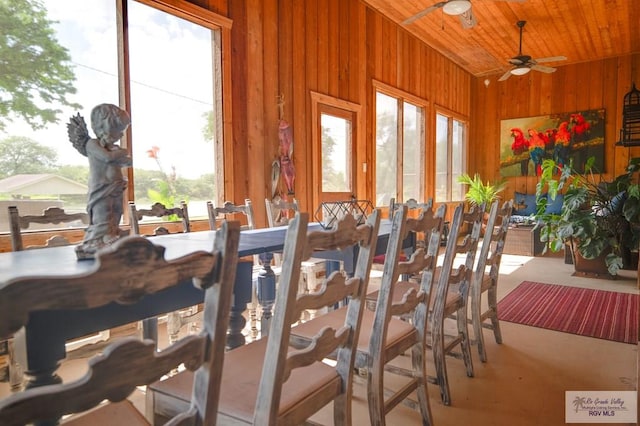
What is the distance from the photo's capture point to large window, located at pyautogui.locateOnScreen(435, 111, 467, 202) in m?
7.83

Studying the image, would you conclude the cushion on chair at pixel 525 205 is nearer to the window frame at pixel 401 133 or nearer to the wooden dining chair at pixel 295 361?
the window frame at pixel 401 133

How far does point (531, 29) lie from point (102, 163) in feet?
23.0

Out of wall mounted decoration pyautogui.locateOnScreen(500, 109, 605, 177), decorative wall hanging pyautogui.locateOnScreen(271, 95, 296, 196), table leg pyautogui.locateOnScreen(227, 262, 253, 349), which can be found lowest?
table leg pyautogui.locateOnScreen(227, 262, 253, 349)

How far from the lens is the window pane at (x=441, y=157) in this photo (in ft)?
25.5

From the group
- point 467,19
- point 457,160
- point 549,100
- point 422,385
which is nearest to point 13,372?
point 422,385

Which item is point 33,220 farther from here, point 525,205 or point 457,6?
point 525,205

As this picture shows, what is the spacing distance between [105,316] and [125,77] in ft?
8.48

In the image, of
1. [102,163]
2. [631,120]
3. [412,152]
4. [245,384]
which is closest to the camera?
[245,384]

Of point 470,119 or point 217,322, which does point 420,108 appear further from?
point 217,322

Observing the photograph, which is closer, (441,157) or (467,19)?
(467,19)

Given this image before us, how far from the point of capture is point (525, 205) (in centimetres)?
792

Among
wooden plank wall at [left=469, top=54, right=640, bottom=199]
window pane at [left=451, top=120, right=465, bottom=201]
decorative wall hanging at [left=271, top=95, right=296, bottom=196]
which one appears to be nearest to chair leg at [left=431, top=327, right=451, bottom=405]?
decorative wall hanging at [left=271, top=95, right=296, bottom=196]

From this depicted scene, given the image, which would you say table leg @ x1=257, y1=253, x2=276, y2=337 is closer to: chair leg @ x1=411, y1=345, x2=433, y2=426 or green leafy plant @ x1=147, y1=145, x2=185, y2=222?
chair leg @ x1=411, y1=345, x2=433, y2=426

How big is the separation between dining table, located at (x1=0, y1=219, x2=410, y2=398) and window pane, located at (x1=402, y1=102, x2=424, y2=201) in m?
5.19
